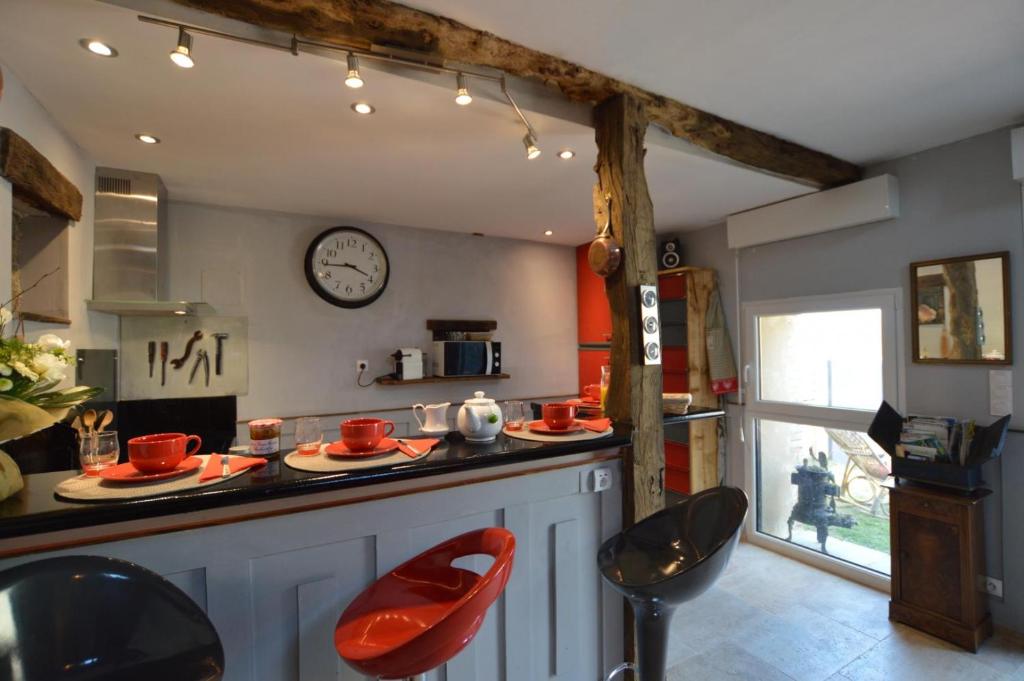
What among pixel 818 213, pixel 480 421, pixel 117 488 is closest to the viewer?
pixel 117 488

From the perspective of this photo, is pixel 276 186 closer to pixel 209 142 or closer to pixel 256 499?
pixel 209 142

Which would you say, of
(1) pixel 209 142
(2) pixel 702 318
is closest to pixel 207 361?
(1) pixel 209 142

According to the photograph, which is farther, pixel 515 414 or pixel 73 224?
pixel 73 224

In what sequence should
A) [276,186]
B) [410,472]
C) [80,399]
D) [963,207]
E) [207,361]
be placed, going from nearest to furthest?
[80,399], [410,472], [963,207], [276,186], [207,361]

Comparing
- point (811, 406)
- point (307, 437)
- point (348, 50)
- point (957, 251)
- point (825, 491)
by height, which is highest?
point (348, 50)

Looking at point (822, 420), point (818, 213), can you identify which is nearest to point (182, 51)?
point (818, 213)

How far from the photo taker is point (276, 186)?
2953mm

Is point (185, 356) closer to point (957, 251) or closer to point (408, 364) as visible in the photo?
point (408, 364)

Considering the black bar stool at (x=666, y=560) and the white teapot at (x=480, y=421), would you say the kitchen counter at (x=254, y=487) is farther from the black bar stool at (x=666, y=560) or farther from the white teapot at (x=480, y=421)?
the black bar stool at (x=666, y=560)

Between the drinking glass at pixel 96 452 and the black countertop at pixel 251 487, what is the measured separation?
0.26ft

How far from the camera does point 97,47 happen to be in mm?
1547

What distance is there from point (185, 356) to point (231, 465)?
7.52 feet

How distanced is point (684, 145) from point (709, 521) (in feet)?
5.91

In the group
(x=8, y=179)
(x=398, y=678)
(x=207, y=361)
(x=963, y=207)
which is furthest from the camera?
(x=207, y=361)
